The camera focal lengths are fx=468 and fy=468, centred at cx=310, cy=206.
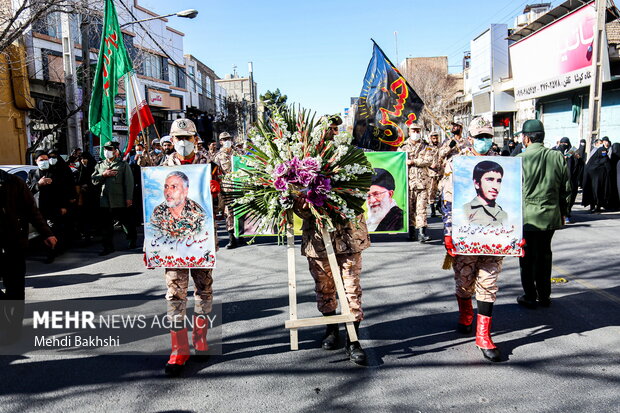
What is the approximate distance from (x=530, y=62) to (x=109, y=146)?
22.9 metres

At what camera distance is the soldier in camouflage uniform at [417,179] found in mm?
8969

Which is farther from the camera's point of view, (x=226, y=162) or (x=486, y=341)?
(x=226, y=162)

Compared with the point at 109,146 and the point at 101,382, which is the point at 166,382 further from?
the point at 109,146

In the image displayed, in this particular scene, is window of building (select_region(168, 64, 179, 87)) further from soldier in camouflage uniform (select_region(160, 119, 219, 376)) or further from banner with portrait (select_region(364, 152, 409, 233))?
soldier in camouflage uniform (select_region(160, 119, 219, 376))

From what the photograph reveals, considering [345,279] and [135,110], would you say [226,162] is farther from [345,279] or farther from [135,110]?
[345,279]

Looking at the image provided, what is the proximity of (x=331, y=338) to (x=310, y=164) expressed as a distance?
5.51 ft

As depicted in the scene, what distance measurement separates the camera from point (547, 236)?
5.24m

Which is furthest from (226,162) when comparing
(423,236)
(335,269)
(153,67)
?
(153,67)

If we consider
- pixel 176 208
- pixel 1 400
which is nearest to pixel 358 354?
pixel 176 208

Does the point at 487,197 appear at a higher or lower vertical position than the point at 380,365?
higher

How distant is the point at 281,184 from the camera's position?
11.9 feet

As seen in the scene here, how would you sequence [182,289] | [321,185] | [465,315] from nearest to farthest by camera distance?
[321,185], [182,289], [465,315]

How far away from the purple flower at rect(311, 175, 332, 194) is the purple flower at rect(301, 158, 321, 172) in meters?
0.11

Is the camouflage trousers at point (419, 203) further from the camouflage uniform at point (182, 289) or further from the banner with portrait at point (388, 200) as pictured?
the camouflage uniform at point (182, 289)
